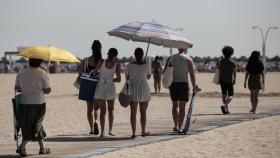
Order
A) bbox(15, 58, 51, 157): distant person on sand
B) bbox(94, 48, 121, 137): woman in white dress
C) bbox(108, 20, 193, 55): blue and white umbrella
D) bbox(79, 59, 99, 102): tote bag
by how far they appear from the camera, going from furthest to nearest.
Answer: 1. bbox(79, 59, 99, 102): tote bag
2. bbox(108, 20, 193, 55): blue and white umbrella
3. bbox(94, 48, 121, 137): woman in white dress
4. bbox(15, 58, 51, 157): distant person on sand

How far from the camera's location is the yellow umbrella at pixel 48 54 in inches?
419

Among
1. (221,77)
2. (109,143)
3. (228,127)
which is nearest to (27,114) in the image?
(109,143)

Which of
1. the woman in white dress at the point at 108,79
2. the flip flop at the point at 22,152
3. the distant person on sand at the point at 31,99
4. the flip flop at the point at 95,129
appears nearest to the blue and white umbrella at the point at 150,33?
the woman in white dress at the point at 108,79

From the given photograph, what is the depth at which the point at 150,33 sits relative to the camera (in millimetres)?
12867

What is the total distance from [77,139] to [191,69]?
2.29m

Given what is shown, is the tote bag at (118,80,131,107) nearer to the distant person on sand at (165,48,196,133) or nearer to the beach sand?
the beach sand

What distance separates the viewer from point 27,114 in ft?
34.8

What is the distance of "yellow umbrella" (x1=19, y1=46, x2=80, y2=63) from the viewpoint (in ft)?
34.9

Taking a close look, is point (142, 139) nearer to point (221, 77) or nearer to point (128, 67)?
point (128, 67)

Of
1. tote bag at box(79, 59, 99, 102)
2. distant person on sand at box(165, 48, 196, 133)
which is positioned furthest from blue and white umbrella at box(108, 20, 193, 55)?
tote bag at box(79, 59, 99, 102)

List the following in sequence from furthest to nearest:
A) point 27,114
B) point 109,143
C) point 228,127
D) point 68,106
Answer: point 68,106 < point 228,127 < point 109,143 < point 27,114

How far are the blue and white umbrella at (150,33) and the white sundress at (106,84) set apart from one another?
660mm

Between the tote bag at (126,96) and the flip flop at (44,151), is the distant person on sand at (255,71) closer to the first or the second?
the tote bag at (126,96)

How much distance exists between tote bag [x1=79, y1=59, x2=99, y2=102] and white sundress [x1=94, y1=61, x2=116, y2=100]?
0.92 feet
